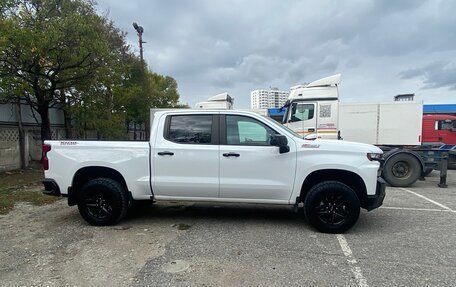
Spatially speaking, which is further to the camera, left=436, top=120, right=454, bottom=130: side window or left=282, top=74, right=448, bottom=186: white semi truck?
left=436, top=120, right=454, bottom=130: side window

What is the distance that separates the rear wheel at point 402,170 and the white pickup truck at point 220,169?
16.8 feet

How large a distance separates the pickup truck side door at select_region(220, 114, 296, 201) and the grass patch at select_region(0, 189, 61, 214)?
15.0ft

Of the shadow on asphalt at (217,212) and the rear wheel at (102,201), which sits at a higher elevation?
the rear wheel at (102,201)

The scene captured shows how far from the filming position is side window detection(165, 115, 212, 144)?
5.04m

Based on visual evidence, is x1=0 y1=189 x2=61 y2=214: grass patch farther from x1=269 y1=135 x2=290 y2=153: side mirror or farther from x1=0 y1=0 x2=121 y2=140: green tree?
x1=269 y1=135 x2=290 y2=153: side mirror

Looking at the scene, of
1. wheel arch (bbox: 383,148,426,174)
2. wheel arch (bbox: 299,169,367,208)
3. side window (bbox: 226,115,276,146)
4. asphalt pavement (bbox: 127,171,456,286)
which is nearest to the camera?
asphalt pavement (bbox: 127,171,456,286)

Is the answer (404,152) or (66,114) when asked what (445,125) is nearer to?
(404,152)

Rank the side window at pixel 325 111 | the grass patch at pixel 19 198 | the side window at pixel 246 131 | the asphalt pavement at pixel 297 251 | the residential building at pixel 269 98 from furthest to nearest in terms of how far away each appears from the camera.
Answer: the residential building at pixel 269 98 → the side window at pixel 325 111 → the grass patch at pixel 19 198 → the side window at pixel 246 131 → the asphalt pavement at pixel 297 251

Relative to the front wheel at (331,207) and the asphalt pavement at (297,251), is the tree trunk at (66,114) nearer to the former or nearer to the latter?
the asphalt pavement at (297,251)

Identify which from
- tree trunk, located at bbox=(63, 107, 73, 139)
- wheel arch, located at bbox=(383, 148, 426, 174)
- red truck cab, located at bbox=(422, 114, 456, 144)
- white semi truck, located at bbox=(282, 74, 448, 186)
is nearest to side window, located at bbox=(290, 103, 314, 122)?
white semi truck, located at bbox=(282, 74, 448, 186)

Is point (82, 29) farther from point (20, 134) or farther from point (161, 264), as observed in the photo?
point (161, 264)

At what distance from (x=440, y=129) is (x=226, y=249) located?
1444 cm

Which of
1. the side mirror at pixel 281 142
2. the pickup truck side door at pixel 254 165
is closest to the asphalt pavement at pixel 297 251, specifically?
the pickup truck side door at pixel 254 165

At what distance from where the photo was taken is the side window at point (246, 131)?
491 centimetres
